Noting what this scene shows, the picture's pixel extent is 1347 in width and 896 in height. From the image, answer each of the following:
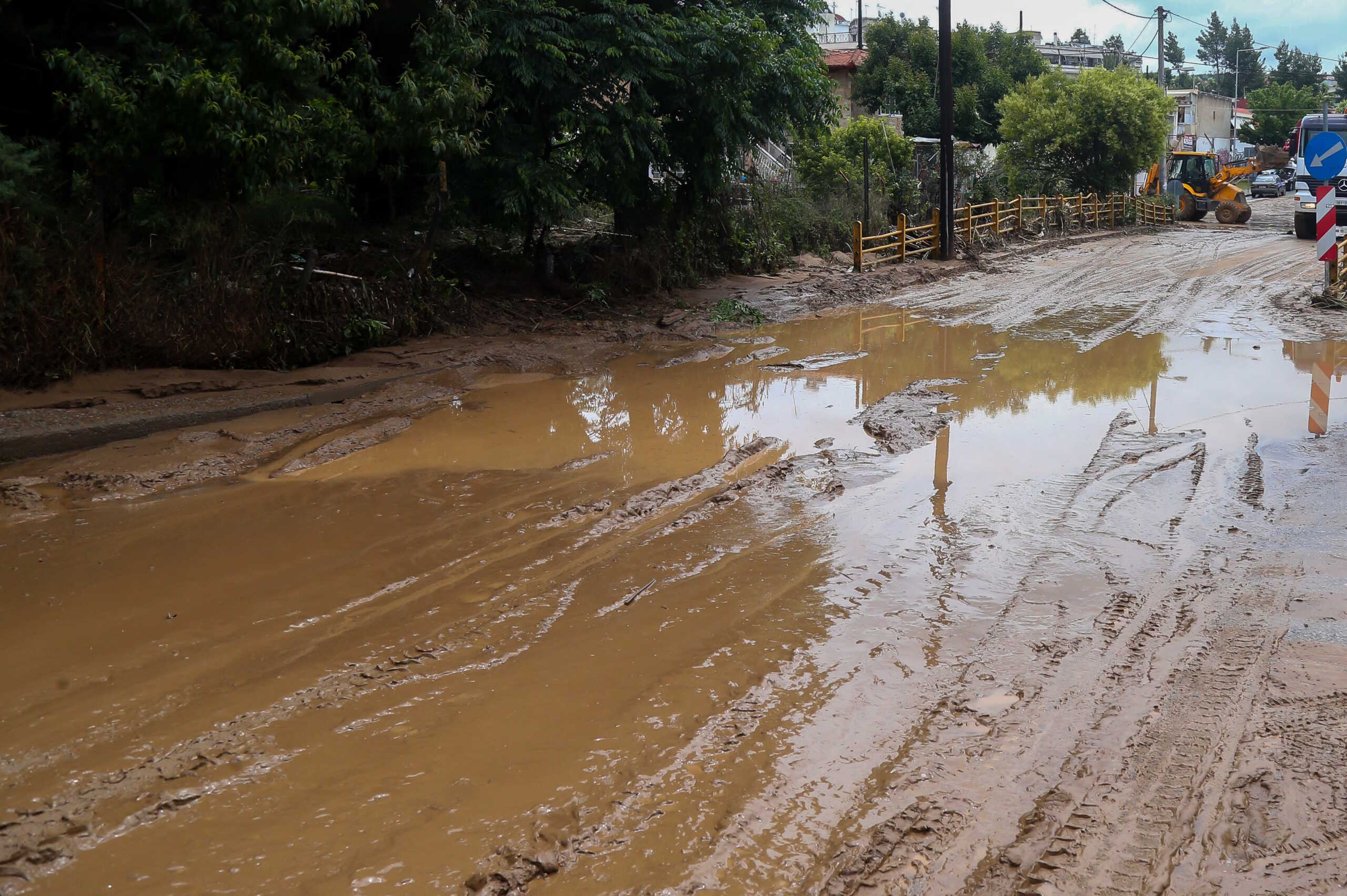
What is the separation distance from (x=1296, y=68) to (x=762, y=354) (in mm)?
132306

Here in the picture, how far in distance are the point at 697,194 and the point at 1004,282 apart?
21.1ft

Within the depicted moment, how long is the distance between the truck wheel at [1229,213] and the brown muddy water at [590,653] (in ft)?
104

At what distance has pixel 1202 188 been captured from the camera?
3909cm

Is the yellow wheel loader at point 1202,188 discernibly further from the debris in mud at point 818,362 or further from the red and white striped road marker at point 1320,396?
the debris in mud at point 818,362

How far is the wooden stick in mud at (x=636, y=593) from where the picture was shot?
5141mm

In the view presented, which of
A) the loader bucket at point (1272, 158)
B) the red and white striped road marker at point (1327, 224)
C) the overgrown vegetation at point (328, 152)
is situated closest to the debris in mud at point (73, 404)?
the overgrown vegetation at point (328, 152)

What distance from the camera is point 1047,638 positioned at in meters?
4.64

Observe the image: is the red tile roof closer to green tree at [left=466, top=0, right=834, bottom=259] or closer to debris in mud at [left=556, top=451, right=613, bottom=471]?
green tree at [left=466, top=0, right=834, bottom=259]

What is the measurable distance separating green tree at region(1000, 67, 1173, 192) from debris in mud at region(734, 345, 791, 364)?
26.3 meters

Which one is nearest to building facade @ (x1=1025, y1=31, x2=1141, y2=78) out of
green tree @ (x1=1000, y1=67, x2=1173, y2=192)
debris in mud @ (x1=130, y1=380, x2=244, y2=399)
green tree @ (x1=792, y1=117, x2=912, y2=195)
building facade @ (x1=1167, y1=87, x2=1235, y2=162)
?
building facade @ (x1=1167, y1=87, x2=1235, y2=162)

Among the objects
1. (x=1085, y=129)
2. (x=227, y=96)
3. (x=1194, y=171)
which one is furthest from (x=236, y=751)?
(x=1194, y=171)

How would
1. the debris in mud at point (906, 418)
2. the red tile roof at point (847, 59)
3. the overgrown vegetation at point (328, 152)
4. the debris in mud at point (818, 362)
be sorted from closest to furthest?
the debris in mud at point (906, 418), the overgrown vegetation at point (328, 152), the debris in mud at point (818, 362), the red tile roof at point (847, 59)

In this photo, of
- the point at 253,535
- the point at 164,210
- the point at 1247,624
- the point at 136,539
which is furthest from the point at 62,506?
the point at 1247,624

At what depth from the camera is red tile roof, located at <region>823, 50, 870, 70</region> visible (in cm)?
4656
